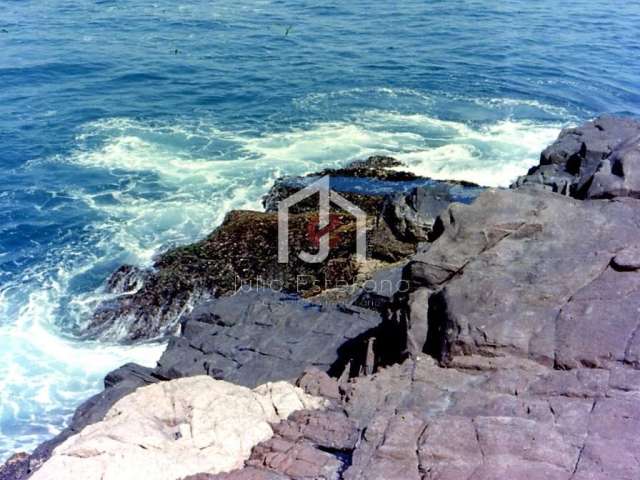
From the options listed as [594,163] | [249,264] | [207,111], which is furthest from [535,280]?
[207,111]

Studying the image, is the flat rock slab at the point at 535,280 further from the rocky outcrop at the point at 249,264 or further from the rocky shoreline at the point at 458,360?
the rocky outcrop at the point at 249,264

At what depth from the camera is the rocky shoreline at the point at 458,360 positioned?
8328 mm

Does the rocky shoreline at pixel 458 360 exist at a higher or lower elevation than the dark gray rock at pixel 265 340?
higher

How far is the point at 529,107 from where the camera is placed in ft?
Result: 126

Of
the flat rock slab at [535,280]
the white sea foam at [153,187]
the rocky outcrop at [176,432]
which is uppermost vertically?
the flat rock slab at [535,280]

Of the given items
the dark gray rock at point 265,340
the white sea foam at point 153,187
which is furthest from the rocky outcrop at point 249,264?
the dark gray rock at point 265,340

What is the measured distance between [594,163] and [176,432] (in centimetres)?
1595

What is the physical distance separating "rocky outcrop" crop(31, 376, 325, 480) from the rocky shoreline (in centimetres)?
5

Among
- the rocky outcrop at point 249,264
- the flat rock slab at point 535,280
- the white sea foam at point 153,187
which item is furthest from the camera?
the rocky outcrop at point 249,264

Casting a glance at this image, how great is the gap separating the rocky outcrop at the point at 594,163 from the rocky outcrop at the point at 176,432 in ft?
28.2

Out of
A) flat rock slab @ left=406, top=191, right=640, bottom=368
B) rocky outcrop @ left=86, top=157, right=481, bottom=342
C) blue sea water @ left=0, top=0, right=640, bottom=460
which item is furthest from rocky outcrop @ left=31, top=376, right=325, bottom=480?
rocky outcrop @ left=86, top=157, right=481, bottom=342

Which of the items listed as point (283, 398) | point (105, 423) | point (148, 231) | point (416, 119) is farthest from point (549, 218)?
point (416, 119)

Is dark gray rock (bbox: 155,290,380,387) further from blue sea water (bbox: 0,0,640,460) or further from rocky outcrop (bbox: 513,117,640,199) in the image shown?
rocky outcrop (bbox: 513,117,640,199)

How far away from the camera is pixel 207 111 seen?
125 feet
